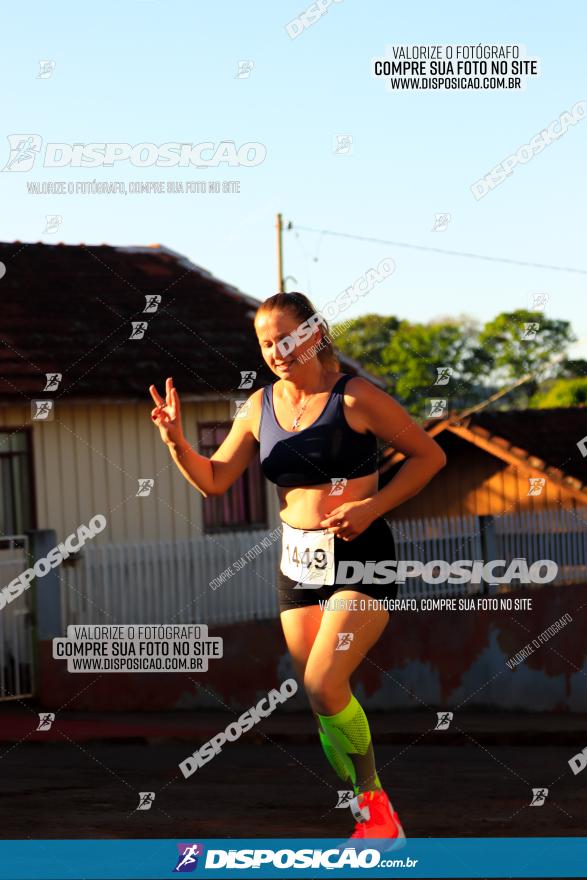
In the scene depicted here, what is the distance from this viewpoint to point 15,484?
17609mm

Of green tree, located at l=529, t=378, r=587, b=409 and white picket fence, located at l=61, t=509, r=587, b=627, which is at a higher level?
green tree, located at l=529, t=378, r=587, b=409

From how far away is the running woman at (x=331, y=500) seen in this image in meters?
6.17

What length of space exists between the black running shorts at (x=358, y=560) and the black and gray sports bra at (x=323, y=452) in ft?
0.83

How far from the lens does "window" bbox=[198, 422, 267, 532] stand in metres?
19.4

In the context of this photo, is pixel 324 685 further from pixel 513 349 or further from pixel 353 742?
pixel 513 349

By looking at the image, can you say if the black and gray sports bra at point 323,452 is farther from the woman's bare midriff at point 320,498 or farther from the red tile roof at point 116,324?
the red tile roof at point 116,324

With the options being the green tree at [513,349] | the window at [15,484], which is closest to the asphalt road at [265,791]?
the window at [15,484]

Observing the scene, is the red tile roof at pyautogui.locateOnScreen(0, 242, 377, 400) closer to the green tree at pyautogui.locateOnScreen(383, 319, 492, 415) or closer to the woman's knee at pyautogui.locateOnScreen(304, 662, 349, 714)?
the woman's knee at pyautogui.locateOnScreen(304, 662, 349, 714)

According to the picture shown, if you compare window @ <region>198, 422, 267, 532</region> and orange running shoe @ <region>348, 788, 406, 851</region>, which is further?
window @ <region>198, 422, 267, 532</region>

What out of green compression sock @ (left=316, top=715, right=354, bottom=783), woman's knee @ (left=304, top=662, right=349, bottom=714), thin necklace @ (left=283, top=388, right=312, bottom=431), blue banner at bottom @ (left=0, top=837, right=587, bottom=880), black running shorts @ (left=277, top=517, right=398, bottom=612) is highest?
thin necklace @ (left=283, top=388, right=312, bottom=431)

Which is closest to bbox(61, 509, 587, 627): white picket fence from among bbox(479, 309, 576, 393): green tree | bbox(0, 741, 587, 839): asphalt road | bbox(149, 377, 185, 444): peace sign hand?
bbox(0, 741, 587, 839): asphalt road

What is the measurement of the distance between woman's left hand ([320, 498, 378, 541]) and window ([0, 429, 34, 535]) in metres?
11.7

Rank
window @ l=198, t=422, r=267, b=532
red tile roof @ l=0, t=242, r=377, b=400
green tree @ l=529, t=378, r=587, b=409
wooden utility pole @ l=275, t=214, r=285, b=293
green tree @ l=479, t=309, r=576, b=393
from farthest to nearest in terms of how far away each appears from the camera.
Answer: green tree @ l=479, t=309, r=576, b=393 < green tree @ l=529, t=378, r=587, b=409 < wooden utility pole @ l=275, t=214, r=285, b=293 < window @ l=198, t=422, r=267, b=532 < red tile roof @ l=0, t=242, r=377, b=400

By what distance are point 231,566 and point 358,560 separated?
10.0 metres
